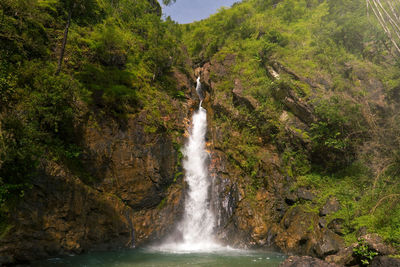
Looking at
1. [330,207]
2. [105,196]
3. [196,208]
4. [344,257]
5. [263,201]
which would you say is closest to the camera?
[344,257]

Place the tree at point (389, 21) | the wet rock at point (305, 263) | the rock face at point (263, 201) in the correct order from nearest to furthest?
1. the wet rock at point (305, 263)
2. the rock face at point (263, 201)
3. the tree at point (389, 21)

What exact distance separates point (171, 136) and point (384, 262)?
12294 millimetres

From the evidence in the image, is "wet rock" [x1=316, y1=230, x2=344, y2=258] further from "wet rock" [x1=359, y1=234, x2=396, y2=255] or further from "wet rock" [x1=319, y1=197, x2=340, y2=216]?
"wet rock" [x1=359, y1=234, x2=396, y2=255]

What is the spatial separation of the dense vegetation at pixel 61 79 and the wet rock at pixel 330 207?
1095cm

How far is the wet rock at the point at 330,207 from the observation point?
11.7 metres

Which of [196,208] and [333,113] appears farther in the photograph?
[333,113]

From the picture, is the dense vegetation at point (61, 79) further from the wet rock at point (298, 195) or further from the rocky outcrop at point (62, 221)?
the wet rock at point (298, 195)

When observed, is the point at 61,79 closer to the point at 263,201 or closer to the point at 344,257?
the point at 263,201

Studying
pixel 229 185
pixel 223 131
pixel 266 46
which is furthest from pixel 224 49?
pixel 229 185

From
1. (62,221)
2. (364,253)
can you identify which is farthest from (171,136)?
(364,253)

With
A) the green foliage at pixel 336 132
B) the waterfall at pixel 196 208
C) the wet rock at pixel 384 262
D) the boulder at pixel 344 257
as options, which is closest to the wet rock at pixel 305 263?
the wet rock at pixel 384 262

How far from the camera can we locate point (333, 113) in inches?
560

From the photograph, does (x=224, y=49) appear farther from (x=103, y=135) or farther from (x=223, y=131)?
(x=103, y=135)

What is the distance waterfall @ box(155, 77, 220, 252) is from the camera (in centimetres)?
1259
